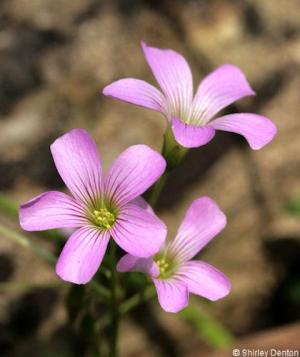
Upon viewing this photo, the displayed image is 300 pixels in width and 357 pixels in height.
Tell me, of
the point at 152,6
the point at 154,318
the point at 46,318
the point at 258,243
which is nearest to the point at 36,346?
the point at 46,318

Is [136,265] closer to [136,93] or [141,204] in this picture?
[141,204]

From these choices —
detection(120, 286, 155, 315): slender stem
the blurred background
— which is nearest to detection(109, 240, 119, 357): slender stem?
detection(120, 286, 155, 315): slender stem

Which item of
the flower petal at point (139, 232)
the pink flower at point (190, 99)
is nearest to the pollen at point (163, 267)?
the flower petal at point (139, 232)

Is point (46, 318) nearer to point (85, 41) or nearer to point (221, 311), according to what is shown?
point (221, 311)

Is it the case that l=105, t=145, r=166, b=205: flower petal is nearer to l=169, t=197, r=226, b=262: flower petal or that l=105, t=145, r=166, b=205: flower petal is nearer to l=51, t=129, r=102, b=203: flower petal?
l=51, t=129, r=102, b=203: flower petal

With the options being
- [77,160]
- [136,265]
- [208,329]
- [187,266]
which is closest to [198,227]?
[187,266]

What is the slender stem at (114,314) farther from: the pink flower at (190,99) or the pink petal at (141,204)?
the pink flower at (190,99)
